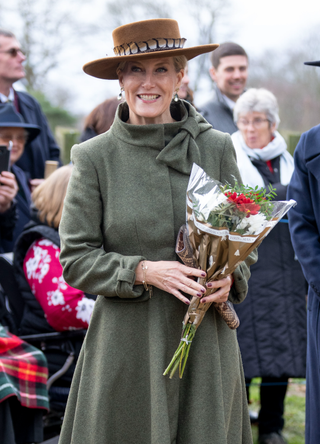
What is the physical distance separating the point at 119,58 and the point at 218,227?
0.75m

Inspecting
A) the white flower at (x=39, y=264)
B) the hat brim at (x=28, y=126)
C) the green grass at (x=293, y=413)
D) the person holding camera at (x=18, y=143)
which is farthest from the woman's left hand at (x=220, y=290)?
the hat brim at (x=28, y=126)

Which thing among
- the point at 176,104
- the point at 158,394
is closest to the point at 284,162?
the point at 176,104

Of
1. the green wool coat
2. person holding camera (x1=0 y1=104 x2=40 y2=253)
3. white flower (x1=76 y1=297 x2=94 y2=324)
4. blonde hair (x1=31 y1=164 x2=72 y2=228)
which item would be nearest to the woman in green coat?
the green wool coat

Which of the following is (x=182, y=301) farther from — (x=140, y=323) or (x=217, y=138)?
(x=217, y=138)

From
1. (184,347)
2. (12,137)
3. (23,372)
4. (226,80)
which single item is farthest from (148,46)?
(226,80)

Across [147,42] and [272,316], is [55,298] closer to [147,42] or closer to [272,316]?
[272,316]

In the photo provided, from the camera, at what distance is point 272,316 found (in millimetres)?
3484

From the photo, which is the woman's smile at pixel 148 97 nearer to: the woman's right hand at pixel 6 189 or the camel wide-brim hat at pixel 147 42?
the camel wide-brim hat at pixel 147 42

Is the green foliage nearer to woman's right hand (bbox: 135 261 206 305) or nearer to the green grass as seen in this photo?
the green grass

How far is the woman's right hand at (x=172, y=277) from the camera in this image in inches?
71.2

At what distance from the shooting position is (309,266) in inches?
94.3

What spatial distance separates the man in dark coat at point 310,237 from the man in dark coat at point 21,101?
2470mm

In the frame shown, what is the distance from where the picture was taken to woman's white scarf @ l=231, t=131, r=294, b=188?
11.5 feet

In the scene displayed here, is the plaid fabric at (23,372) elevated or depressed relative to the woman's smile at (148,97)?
depressed
